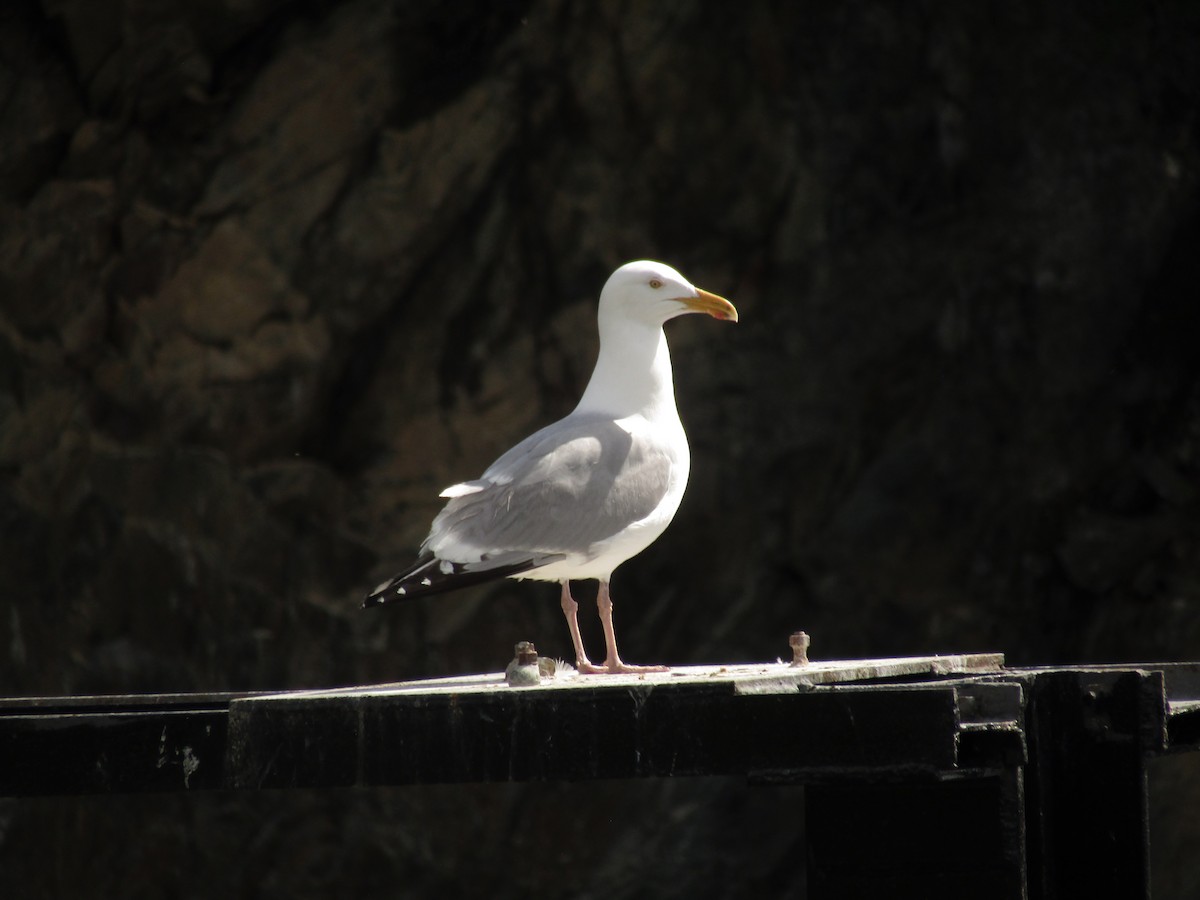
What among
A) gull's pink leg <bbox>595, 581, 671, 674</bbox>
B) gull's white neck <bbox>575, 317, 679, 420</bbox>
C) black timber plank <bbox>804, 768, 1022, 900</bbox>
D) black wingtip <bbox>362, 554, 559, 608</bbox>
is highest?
gull's white neck <bbox>575, 317, 679, 420</bbox>

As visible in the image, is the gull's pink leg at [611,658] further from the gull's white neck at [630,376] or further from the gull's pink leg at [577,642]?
the gull's white neck at [630,376]

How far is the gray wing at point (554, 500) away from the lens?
141 inches

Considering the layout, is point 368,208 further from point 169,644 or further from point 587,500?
point 587,500

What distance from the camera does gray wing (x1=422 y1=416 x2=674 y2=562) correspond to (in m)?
3.58

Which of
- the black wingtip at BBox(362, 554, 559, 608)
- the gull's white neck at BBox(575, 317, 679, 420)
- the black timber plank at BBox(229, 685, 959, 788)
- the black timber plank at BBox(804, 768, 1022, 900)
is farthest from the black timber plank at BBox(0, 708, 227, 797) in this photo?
the gull's white neck at BBox(575, 317, 679, 420)

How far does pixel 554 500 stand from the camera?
364 centimetres

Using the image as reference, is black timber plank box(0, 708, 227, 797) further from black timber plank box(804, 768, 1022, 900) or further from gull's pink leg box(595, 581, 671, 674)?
gull's pink leg box(595, 581, 671, 674)

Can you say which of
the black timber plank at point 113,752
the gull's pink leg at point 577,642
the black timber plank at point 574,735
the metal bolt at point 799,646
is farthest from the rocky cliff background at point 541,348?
the black timber plank at point 574,735

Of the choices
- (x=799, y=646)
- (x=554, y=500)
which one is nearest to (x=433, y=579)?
(x=554, y=500)

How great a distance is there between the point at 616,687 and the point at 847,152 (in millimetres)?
4825

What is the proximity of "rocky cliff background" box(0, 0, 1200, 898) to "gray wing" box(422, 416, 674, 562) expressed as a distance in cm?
305

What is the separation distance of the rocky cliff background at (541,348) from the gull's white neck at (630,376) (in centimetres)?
276

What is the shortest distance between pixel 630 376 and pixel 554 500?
0.52 meters

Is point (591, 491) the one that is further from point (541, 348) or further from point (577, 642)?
point (541, 348)
